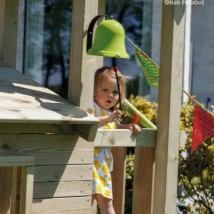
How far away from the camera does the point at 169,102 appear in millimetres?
3221

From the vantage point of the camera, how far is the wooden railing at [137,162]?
3.17m

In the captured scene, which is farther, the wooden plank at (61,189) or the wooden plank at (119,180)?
the wooden plank at (119,180)

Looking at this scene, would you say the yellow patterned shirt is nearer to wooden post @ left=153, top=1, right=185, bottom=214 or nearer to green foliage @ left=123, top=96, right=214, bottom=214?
wooden post @ left=153, top=1, right=185, bottom=214

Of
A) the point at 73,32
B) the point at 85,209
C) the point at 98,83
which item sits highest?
the point at 73,32

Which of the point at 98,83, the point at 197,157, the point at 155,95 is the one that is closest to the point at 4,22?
the point at 98,83

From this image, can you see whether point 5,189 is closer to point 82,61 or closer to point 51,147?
point 51,147

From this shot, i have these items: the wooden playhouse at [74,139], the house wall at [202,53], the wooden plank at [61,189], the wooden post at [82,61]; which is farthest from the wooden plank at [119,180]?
the house wall at [202,53]

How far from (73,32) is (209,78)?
6594mm

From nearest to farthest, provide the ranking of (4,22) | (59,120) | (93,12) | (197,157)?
(59,120) < (93,12) < (4,22) < (197,157)

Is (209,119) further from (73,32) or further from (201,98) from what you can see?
(201,98)

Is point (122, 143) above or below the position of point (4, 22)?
below

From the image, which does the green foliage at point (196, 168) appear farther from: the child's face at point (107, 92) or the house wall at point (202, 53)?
the house wall at point (202, 53)

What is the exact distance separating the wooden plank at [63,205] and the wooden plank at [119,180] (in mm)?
912

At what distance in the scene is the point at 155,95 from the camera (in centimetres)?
770
